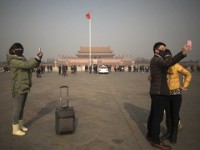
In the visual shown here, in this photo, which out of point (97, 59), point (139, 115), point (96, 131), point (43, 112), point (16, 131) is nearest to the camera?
point (16, 131)

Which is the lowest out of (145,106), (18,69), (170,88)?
(145,106)

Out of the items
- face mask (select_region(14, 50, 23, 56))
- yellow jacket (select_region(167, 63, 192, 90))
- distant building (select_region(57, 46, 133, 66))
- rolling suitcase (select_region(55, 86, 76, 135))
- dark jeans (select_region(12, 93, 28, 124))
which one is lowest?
distant building (select_region(57, 46, 133, 66))

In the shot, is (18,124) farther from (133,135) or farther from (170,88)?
(170,88)

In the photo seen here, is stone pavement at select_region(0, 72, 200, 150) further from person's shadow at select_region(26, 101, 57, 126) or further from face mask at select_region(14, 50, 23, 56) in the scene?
face mask at select_region(14, 50, 23, 56)

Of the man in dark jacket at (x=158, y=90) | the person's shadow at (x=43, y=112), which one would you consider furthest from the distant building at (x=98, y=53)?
the man in dark jacket at (x=158, y=90)

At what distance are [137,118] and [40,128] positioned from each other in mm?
2475

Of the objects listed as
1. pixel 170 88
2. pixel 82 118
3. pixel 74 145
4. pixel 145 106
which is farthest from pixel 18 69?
pixel 145 106

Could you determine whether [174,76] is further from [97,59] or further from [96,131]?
[97,59]

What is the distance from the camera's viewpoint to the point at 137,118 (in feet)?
18.8

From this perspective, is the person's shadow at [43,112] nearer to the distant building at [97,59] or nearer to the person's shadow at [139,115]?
the person's shadow at [139,115]

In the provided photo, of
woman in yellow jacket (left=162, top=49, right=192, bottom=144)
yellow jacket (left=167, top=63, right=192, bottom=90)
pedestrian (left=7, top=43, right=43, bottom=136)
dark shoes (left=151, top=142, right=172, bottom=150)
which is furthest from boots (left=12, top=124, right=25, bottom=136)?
yellow jacket (left=167, top=63, right=192, bottom=90)

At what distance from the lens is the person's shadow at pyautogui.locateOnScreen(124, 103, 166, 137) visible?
16.0 feet

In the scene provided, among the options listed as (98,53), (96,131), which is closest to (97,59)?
(98,53)

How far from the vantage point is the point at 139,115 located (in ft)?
20.0
